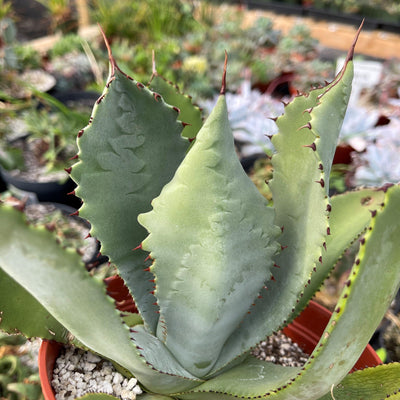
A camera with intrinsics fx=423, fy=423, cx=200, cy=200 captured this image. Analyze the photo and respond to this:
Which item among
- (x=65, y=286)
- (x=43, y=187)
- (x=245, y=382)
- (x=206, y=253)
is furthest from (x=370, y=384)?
(x=43, y=187)

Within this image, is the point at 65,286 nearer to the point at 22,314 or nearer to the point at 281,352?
the point at 22,314

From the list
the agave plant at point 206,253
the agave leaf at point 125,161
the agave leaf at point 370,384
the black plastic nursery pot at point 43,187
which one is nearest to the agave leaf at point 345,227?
the agave plant at point 206,253

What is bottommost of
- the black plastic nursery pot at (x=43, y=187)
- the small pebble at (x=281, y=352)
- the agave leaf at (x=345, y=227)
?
the black plastic nursery pot at (x=43, y=187)

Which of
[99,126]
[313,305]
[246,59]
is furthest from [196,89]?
[99,126]

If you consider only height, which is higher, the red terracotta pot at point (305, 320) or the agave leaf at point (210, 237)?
the agave leaf at point (210, 237)

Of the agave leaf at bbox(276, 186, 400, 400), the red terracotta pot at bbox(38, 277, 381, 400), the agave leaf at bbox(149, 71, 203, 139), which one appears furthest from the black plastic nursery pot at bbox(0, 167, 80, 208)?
the agave leaf at bbox(276, 186, 400, 400)

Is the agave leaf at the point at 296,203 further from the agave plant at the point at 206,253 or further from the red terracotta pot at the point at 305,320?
the red terracotta pot at the point at 305,320
